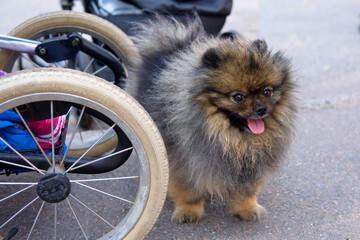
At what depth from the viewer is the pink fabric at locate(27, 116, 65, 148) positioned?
2.05m

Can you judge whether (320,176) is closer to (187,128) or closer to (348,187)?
(348,187)

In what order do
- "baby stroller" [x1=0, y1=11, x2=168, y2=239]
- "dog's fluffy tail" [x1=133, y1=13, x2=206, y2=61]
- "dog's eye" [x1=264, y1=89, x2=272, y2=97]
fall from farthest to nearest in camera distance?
"dog's fluffy tail" [x1=133, y1=13, x2=206, y2=61]
"dog's eye" [x1=264, y1=89, x2=272, y2=97]
"baby stroller" [x1=0, y1=11, x2=168, y2=239]

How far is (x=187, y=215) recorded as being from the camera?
238 centimetres

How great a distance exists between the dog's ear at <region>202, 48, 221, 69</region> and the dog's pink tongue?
0.33 metres

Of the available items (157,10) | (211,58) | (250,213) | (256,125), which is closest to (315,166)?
(250,213)

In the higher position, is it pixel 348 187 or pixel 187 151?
pixel 187 151

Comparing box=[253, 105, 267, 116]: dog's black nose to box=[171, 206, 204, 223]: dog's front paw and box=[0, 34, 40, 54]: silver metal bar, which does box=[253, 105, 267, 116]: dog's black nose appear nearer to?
box=[171, 206, 204, 223]: dog's front paw

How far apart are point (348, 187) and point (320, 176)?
207 mm

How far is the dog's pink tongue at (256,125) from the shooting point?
2.09m

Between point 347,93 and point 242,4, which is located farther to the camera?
point 242,4

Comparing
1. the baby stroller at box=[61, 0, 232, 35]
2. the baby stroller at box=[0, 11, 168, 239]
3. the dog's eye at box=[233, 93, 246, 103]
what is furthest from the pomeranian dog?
the baby stroller at box=[61, 0, 232, 35]

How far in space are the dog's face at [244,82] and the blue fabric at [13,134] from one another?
2.91 feet

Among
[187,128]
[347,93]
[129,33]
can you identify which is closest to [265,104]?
[187,128]

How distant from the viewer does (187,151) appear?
85.8 inches
